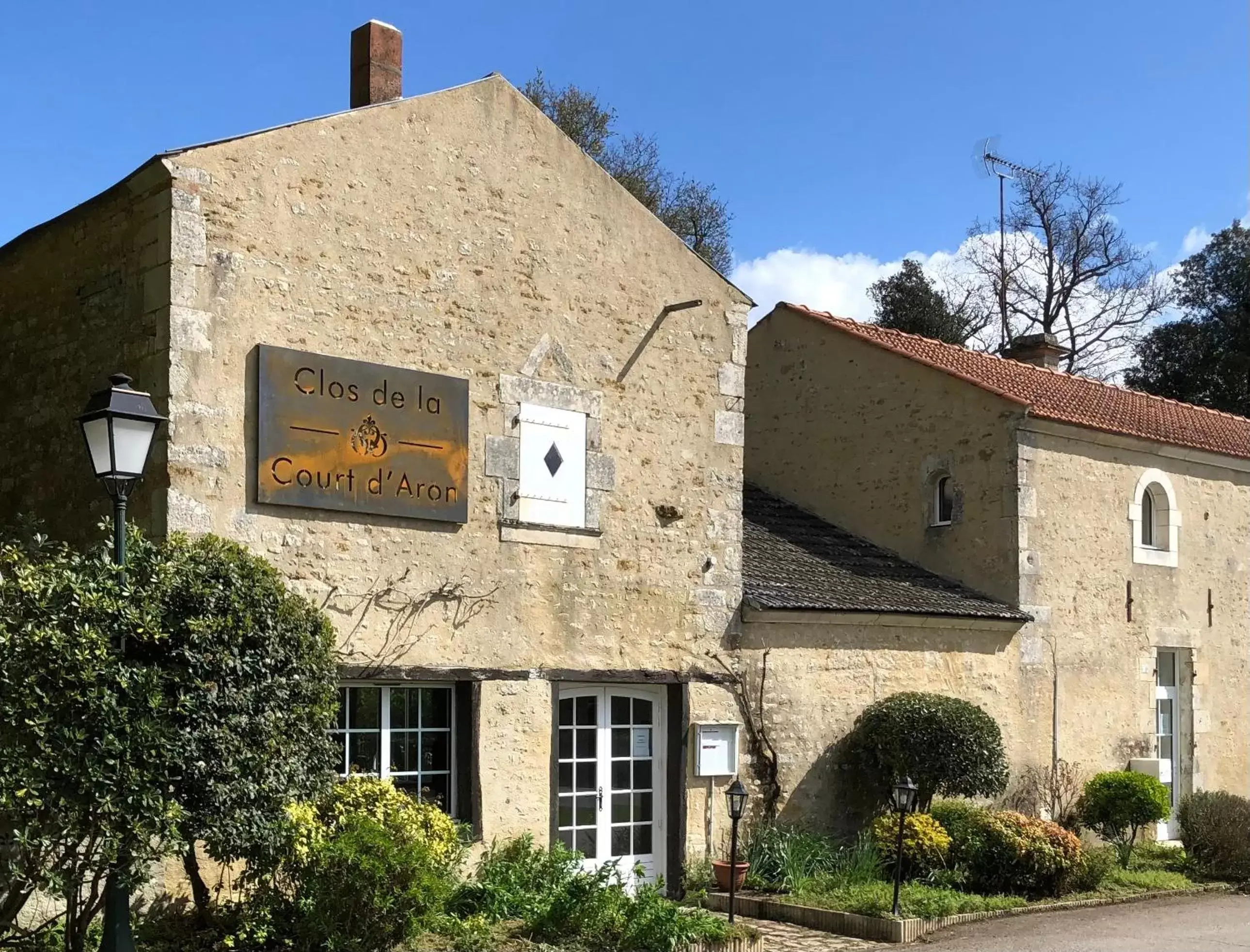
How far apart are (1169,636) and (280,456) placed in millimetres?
12114

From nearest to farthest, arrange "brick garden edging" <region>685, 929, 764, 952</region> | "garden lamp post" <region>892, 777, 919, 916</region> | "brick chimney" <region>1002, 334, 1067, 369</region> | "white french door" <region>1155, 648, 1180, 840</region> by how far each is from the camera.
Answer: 1. "brick garden edging" <region>685, 929, 764, 952</region>
2. "garden lamp post" <region>892, 777, 919, 916</region>
3. "white french door" <region>1155, 648, 1180, 840</region>
4. "brick chimney" <region>1002, 334, 1067, 369</region>

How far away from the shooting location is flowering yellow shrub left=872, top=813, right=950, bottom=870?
42.8 feet

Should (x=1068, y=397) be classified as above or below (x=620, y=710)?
above

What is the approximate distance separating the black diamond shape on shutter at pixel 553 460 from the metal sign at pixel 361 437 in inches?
32.7

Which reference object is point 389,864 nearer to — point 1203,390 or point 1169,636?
point 1169,636

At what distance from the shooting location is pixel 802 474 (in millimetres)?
18344

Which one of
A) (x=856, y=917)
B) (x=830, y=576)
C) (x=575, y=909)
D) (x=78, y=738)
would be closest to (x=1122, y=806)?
(x=830, y=576)

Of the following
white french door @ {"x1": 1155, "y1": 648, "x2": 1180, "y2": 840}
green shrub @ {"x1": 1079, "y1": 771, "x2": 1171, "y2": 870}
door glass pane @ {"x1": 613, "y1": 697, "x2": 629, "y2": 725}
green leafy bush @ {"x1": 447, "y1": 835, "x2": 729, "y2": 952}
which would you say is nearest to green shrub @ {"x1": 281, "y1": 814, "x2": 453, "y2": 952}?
green leafy bush @ {"x1": 447, "y1": 835, "x2": 729, "y2": 952}

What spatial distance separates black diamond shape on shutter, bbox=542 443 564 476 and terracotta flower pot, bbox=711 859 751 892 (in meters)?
3.82

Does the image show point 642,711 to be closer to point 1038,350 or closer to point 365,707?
point 365,707

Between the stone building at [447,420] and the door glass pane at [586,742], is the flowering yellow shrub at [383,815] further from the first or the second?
the door glass pane at [586,742]

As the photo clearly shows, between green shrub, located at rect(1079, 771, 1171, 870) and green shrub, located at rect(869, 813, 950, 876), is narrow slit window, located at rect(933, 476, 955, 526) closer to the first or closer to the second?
green shrub, located at rect(1079, 771, 1171, 870)

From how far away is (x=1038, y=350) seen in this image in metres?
21.2

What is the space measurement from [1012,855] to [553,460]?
567cm
